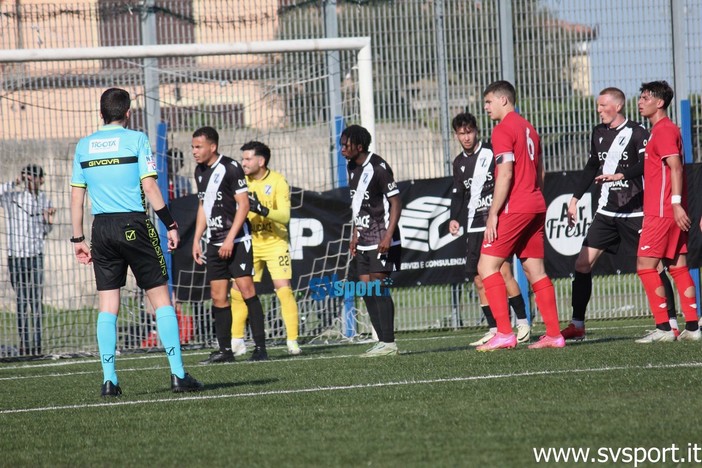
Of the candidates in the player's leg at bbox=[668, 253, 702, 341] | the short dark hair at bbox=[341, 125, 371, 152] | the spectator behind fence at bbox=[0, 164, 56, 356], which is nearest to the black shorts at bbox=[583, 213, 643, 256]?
the player's leg at bbox=[668, 253, 702, 341]

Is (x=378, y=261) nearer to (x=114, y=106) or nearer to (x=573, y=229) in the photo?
(x=114, y=106)

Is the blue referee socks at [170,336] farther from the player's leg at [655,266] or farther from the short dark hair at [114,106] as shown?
the player's leg at [655,266]

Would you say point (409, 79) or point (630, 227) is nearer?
point (630, 227)

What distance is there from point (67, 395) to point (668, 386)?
416 cm

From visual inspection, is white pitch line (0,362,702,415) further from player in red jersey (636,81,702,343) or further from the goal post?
the goal post

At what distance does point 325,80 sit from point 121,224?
6.57 m

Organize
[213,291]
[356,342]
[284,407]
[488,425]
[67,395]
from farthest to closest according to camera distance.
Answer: [356,342], [213,291], [67,395], [284,407], [488,425]

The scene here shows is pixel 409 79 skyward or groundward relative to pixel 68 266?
skyward

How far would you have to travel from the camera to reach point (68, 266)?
41.5 feet

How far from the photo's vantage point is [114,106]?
7254 millimetres

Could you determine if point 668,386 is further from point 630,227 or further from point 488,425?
point 630,227

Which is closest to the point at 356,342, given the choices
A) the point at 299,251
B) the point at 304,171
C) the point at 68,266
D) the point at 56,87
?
the point at 299,251

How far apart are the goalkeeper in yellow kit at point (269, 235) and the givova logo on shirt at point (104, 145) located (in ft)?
12.6

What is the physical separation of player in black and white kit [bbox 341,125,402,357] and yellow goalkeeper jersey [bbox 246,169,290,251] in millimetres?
1692
